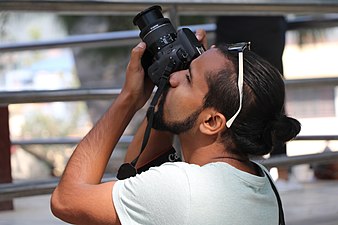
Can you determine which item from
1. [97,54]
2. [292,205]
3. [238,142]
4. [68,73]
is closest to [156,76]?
[238,142]

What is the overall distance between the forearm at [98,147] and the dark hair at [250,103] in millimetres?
206

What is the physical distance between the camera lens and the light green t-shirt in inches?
12.1

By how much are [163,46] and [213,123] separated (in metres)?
0.23

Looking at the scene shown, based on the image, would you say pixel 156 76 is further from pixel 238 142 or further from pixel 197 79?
pixel 238 142

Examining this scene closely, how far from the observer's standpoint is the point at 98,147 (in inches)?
72.4

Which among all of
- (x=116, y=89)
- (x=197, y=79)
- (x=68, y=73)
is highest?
(x=197, y=79)

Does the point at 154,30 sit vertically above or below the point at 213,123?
above

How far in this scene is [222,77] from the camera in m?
1.80

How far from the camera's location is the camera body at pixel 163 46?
1.85m

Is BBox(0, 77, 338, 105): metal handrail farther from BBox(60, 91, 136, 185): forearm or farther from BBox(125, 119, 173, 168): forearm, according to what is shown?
BBox(60, 91, 136, 185): forearm

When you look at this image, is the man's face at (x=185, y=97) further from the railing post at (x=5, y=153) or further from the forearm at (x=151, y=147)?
the railing post at (x=5, y=153)

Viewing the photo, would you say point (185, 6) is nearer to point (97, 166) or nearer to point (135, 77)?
point (135, 77)

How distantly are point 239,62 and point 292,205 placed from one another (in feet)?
6.57

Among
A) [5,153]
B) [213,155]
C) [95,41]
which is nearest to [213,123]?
[213,155]
